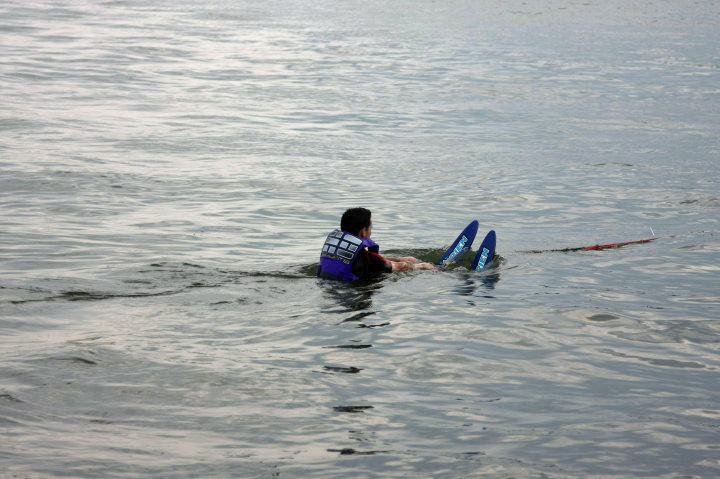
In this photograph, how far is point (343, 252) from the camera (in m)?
10.4

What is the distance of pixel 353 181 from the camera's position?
1800cm

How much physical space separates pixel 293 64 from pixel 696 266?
2593cm

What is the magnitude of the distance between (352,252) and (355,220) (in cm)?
36

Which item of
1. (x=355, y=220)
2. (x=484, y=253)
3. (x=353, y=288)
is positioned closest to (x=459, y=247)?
(x=484, y=253)

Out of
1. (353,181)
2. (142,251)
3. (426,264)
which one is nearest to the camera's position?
(426,264)

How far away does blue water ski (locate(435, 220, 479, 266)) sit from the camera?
1186 cm

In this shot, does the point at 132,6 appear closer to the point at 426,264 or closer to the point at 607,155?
the point at 607,155

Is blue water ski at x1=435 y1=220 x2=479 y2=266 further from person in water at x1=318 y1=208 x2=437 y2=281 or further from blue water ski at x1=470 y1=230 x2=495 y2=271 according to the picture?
person in water at x1=318 y1=208 x2=437 y2=281

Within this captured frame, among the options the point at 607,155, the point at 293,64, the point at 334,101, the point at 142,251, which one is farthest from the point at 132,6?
the point at 142,251

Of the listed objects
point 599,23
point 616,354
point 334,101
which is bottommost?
point 616,354

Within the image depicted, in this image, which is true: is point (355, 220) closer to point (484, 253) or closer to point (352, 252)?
point (352, 252)

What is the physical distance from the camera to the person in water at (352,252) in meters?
10.4

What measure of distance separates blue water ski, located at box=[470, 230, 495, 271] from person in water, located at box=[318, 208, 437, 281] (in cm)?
154

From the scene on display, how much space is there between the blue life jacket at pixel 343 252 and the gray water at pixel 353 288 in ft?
0.78
